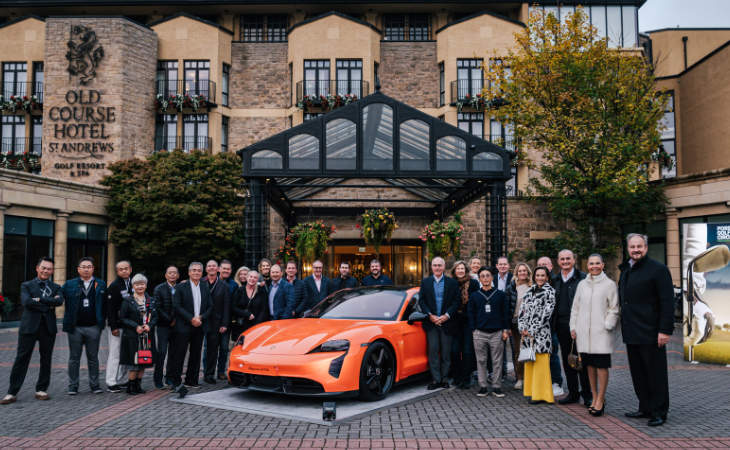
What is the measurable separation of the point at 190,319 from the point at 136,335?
0.75 meters

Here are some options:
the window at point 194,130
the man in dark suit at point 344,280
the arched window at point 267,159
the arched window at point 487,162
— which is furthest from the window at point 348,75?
the man in dark suit at point 344,280

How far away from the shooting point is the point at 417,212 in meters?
20.4

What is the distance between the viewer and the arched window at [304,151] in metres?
11.9

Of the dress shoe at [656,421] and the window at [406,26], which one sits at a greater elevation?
the window at [406,26]

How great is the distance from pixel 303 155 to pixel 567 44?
11.3m

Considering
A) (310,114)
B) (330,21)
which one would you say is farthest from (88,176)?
(330,21)

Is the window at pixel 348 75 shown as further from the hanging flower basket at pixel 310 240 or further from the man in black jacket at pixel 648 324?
the man in black jacket at pixel 648 324

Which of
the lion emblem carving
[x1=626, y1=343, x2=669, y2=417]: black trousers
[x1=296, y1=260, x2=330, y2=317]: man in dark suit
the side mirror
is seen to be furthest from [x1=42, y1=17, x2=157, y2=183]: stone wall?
[x1=626, y1=343, x2=669, y2=417]: black trousers

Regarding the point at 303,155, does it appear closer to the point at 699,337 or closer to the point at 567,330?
the point at 567,330

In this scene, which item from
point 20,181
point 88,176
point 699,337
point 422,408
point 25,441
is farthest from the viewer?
point 88,176

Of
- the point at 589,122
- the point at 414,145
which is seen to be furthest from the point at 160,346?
the point at 589,122

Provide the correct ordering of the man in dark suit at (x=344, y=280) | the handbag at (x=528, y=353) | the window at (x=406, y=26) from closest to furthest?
the handbag at (x=528, y=353), the man in dark suit at (x=344, y=280), the window at (x=406, y=26)

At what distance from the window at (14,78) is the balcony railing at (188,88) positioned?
283 inches

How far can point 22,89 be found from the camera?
90.5ft
